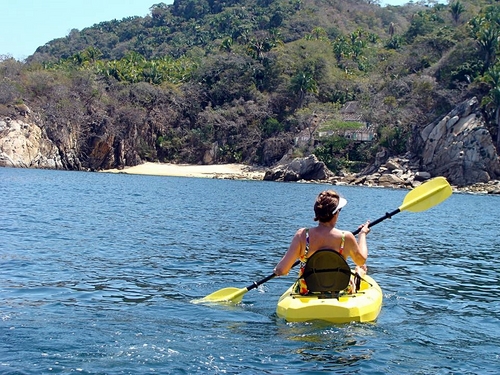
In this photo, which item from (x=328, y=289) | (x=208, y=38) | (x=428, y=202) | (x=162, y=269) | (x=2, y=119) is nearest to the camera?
(x=328, y=289)

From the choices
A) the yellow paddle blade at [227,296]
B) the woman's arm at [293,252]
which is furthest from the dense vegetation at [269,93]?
the woman's arm at [293,252]

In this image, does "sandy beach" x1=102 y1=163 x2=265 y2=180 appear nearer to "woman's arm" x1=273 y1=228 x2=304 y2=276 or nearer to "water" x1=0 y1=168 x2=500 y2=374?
"water" x1=0 y1=168 x2=500 y2=374

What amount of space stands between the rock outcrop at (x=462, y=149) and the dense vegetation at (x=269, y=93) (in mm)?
1843

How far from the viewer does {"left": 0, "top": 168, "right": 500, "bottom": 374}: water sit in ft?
23.1

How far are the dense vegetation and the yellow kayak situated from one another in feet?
169

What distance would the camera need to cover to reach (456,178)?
57125mm

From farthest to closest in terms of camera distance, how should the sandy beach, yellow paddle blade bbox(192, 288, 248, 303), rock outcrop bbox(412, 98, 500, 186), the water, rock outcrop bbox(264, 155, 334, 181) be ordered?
the sandy beach, rock outcrop bbox(264, 155, 334, 181), rock outcrop bbox(412, 98, 500, 186), yellow paddle blade bbox(192, 288, 248, 303), the water

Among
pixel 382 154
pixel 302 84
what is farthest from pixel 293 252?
pixel 302 84

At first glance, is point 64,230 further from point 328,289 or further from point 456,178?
point 456,178

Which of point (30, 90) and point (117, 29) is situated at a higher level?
point (117, 29)

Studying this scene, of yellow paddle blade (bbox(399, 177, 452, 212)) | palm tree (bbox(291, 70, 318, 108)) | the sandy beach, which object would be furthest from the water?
palm tree (bbox(291, 70, 318, 108))

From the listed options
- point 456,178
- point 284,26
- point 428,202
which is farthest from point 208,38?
point 428,202

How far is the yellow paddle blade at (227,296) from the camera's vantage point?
1002 centimetres

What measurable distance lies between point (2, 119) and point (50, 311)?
59.8m
